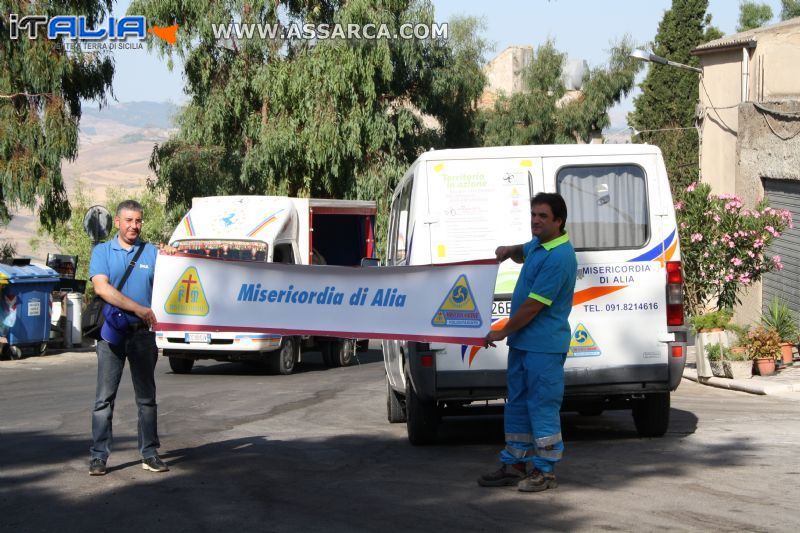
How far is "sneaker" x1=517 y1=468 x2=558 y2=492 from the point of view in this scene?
7.68 metres

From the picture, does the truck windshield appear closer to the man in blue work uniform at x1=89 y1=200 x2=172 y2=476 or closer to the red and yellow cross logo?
the red and yellow cross logo

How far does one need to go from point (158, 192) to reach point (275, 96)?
9.17m

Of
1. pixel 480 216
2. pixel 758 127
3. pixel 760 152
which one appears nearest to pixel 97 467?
pixel 480 216

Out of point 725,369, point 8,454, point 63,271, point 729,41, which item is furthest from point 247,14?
point 8,454

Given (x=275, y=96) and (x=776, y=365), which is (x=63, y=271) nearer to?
(x=275, y=96)

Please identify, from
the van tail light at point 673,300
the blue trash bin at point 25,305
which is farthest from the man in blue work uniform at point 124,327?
the blue trash bin at point 25,305

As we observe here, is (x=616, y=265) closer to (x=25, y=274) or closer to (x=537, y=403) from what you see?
(x=537, y=403)

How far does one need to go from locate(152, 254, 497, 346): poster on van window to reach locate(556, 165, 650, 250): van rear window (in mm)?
1592

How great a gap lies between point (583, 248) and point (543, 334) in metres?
2.09

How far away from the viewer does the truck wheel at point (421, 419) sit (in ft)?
32.6

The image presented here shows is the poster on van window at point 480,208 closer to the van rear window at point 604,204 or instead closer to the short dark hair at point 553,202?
the van rear window at point 604,204

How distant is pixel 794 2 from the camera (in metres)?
76.7

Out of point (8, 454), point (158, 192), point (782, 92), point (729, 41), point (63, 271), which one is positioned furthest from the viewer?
point (158, 192)

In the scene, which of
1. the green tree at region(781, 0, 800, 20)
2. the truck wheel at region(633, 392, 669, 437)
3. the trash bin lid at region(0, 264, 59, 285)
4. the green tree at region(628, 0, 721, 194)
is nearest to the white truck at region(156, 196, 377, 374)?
the trash bin lid at region(0, 264, 59, 285)
